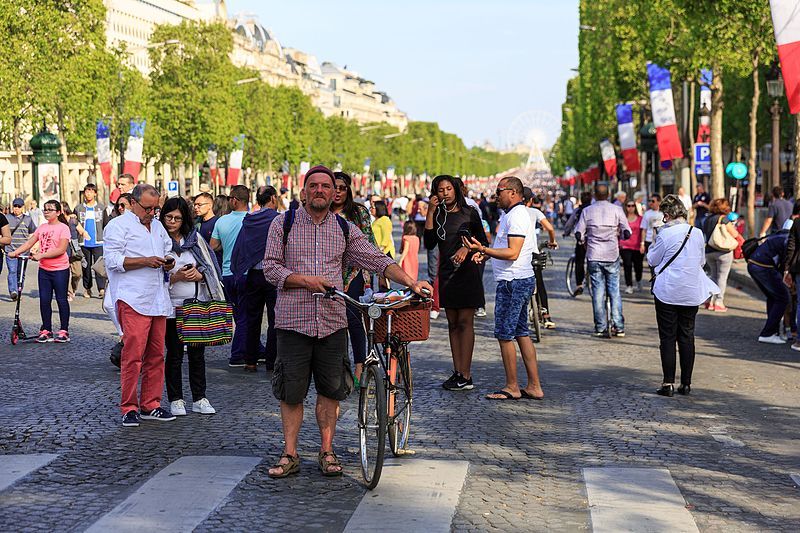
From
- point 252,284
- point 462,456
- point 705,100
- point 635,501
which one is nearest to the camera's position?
point 635,501

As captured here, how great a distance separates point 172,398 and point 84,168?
96171 millimetres

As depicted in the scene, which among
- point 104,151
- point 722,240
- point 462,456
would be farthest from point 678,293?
Result: point 104,151

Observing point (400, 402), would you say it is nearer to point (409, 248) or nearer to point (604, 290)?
point (604, 290)

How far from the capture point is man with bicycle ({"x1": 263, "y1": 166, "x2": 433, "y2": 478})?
8.48 m

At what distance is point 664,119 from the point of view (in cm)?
3588

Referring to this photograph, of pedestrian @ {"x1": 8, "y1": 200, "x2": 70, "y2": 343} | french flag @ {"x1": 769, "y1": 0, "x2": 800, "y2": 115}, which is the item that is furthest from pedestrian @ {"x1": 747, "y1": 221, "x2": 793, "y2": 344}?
Answer: pedestrian @ {"x1": 8, "y1": 200, "x2": 70, "y2": 343}

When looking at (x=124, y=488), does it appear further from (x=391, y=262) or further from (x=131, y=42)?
(x=131, y=42)

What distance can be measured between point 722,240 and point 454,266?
9649 mm

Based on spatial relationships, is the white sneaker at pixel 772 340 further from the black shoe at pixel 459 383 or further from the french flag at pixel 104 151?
the french flag at pixel 104 151

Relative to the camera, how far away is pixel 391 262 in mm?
8797

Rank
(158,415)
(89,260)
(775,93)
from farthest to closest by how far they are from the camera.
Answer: (775,93), (89,260), (158,415)

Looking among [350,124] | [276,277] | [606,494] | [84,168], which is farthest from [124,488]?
[350,124]

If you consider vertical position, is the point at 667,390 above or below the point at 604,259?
below

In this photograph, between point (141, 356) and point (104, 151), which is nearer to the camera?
point (141, 356)
